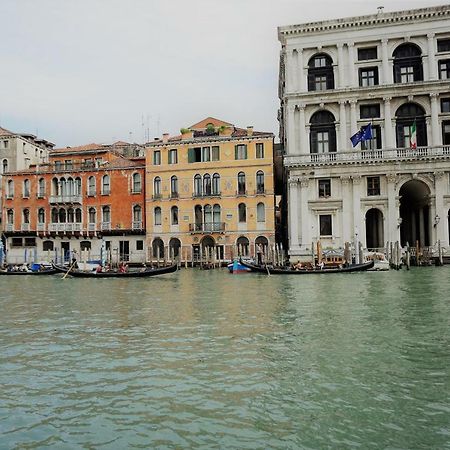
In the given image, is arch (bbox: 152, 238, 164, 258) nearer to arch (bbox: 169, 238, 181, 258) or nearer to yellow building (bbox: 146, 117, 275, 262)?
yellow building (bbox: 146, 117, 275, 262)

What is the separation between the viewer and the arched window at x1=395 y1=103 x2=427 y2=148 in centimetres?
2691

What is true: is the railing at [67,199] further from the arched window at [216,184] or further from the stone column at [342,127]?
the stone column at [342,127]

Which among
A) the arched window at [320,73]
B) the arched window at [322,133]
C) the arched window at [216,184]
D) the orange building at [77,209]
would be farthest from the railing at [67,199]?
the arched window at [320,73]

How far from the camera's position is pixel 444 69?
88.0 ft

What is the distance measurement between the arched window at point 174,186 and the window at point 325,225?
9032 millimetres

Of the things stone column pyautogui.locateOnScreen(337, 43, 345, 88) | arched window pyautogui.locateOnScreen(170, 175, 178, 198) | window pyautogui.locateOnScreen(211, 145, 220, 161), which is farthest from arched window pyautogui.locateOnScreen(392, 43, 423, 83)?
arched window pyautogui.locateOnScreen(170, 175, 178, 198)

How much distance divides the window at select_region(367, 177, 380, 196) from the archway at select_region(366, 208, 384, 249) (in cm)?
122

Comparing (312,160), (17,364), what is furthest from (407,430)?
(312,160)

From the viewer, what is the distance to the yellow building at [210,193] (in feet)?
96.9

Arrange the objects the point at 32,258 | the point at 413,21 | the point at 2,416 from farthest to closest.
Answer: the point at 32,258 → the point at 413,21 → the point at 2,416

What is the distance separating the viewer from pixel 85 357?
22.6ft

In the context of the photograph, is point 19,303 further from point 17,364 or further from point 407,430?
point 407,430

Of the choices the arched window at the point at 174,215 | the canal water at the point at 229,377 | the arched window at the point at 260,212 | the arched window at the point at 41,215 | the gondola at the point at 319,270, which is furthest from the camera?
the arched window at the point at 41,215

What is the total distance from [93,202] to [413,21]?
2136cm
